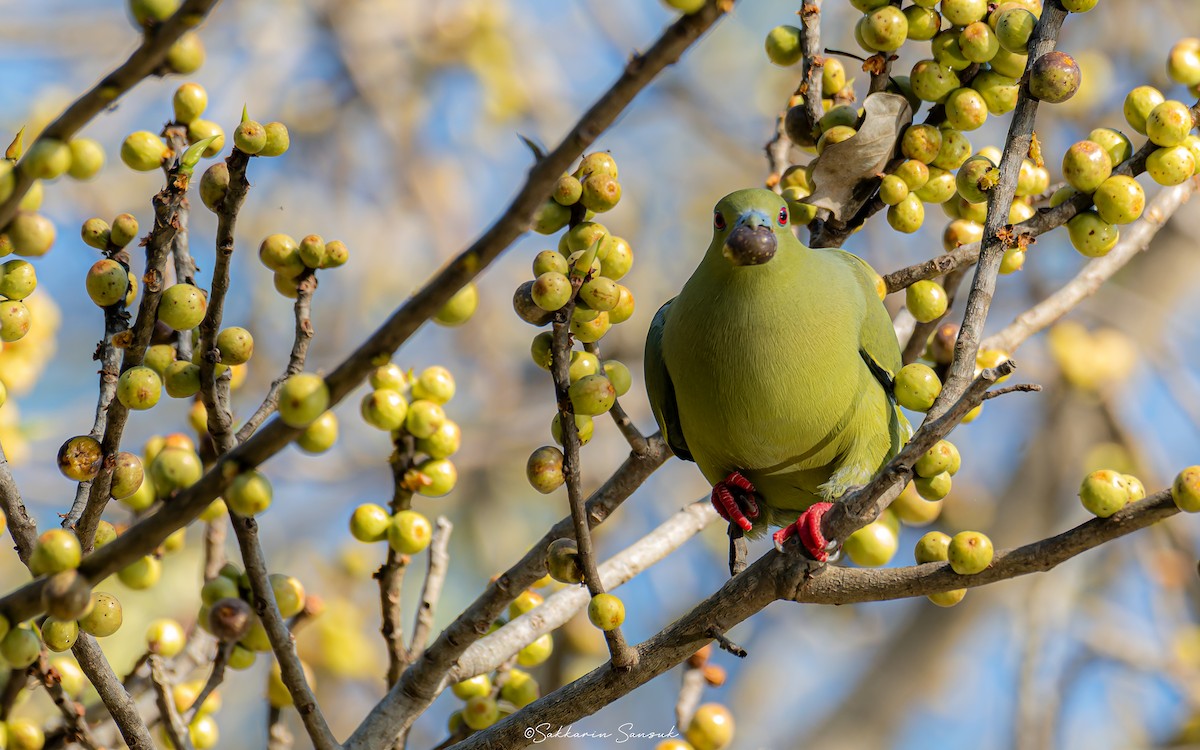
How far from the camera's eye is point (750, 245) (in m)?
2.36

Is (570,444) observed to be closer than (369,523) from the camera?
Yes

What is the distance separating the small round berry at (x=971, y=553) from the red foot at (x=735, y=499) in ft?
2.45

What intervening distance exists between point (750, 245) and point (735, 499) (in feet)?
2.17

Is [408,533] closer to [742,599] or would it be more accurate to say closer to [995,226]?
[742,599]

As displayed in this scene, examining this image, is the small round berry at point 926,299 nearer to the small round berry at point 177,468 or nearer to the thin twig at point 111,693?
the small round berry at point 177,468

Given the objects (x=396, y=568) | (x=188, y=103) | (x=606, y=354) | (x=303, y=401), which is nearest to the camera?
(x=303, y=401)

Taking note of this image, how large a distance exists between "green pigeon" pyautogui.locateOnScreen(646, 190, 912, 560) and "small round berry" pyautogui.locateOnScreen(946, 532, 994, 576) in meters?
0.53

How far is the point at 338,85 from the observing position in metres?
8.03

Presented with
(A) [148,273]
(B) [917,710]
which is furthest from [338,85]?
(A) [148,273]

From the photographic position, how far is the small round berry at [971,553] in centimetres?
199

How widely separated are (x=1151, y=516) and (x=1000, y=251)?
54 centimetres

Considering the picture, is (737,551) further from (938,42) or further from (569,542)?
(938,42)

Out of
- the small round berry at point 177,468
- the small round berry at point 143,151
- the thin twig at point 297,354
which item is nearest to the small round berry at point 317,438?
the thin twig at point 297,354

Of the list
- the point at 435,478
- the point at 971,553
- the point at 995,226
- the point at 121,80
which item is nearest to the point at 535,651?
the point at 435,478
